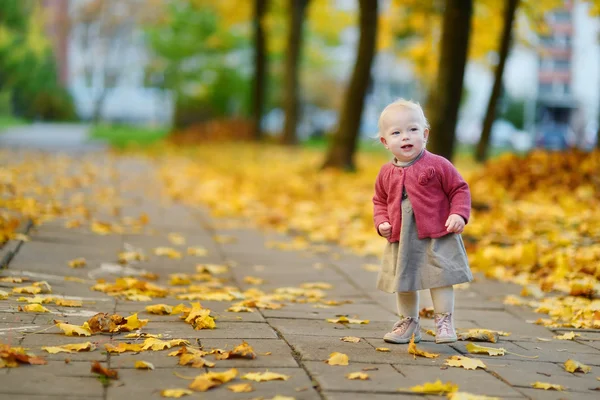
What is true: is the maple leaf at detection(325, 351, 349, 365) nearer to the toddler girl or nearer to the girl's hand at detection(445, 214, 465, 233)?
the toddler girl

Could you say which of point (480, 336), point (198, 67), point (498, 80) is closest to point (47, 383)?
point (480, 336)

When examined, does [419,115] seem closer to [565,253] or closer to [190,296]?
[190,296]

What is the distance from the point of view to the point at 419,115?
16.4ft

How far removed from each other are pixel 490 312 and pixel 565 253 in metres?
1.70

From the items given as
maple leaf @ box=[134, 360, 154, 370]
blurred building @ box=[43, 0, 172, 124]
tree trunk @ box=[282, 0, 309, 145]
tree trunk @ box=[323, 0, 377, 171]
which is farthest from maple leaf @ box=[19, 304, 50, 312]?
blurred building @ box=[43, 0, 172, 124]

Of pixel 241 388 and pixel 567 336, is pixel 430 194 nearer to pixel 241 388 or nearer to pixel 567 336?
pixel 567 336

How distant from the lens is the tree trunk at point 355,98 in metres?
17.0

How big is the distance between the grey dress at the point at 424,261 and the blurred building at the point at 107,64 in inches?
2038

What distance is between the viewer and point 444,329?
5.04 metres

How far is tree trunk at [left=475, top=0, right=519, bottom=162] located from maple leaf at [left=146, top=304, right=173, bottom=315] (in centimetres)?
1651

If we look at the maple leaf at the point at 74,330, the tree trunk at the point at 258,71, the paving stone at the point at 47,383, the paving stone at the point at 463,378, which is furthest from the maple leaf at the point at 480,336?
the tree trunk at the point at 258,71

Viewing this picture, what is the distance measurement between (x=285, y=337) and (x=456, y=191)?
1192 mm

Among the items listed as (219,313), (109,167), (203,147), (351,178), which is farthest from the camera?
(203,147)

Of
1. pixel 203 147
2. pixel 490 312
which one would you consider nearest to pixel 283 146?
pixel 203 147
